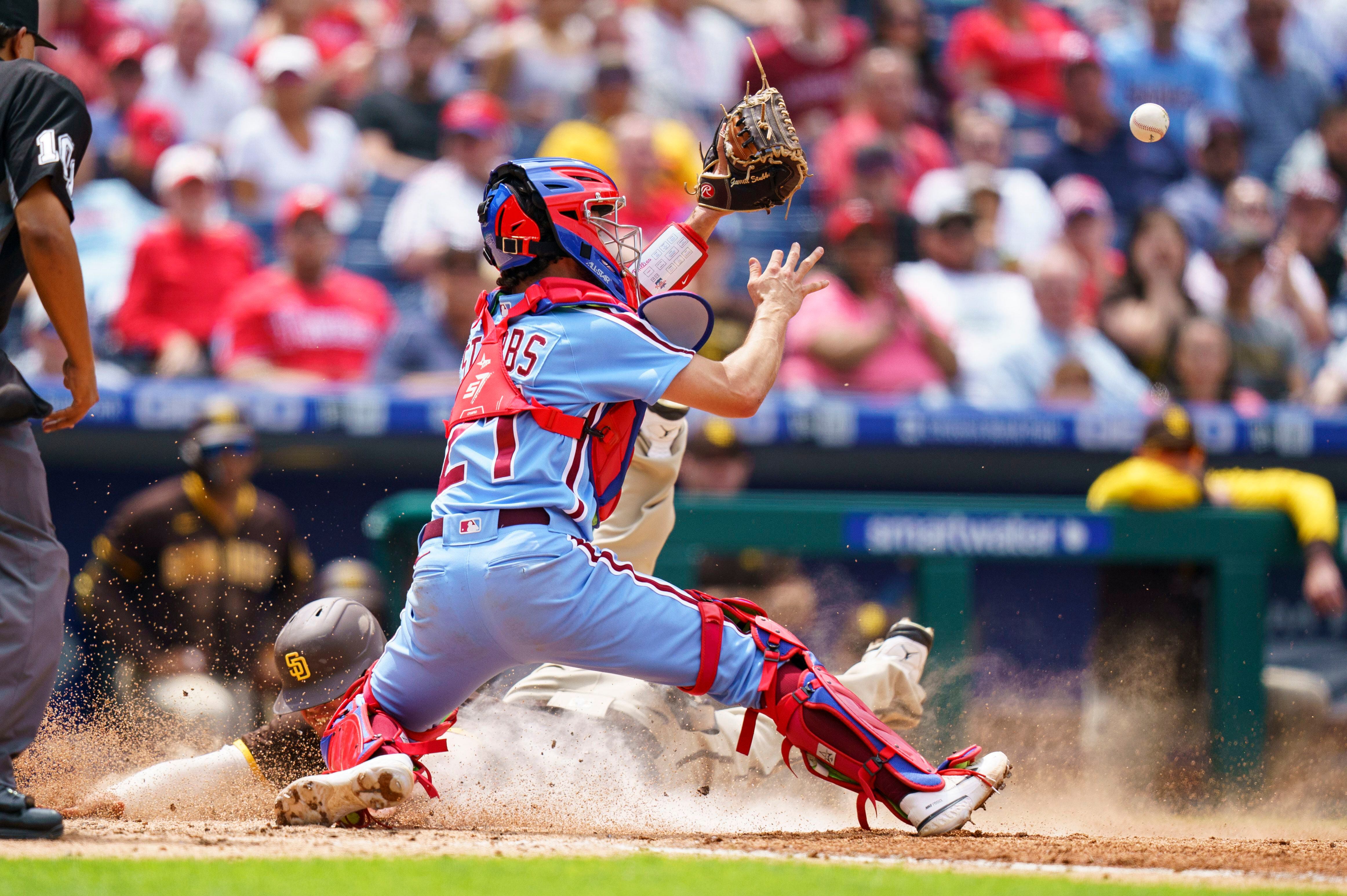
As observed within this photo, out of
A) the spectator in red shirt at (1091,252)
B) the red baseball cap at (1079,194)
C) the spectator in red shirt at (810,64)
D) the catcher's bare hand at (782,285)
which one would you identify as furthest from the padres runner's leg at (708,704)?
the spectator in red shirt at (810,64)

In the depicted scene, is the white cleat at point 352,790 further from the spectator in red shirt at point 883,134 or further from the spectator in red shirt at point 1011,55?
the spectator in red shirt at point 1011,55

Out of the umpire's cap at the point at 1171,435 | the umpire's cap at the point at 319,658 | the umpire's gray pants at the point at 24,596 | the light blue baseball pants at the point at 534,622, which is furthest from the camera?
the umpire's cap at the point at 1171,435

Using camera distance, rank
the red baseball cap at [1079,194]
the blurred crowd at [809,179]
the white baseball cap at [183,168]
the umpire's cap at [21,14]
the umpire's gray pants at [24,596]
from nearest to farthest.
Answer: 1. the umpire's gray pants at [24,596]
2. the umpire's cap at [21,14]
3. the blurred crowd at [809,179]
4. the white baseball cap at [183,168]
5. the red baseball cap at [1079,194]

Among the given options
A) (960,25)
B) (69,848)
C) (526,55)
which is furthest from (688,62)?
(69,848)

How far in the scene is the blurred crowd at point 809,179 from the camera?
761cm

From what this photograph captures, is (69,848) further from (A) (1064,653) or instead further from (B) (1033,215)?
(B) (1033,215)

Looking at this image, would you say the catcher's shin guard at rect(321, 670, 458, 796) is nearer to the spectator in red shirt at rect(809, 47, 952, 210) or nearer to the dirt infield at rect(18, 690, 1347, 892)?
the dirt infield at rect(18, 690, 1347, 892)

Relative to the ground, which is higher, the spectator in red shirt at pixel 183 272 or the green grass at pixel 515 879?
the spectator in red shirt at pixel 183 272

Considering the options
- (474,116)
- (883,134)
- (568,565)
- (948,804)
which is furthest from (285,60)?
(948,804)

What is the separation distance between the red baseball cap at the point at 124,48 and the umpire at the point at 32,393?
18.8ft

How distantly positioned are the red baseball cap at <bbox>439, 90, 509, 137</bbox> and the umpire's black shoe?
5.96 m

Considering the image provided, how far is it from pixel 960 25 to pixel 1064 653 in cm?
546

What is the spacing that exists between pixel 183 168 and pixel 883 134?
4281 millimetres

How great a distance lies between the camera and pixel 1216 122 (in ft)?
32.2
